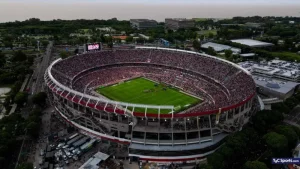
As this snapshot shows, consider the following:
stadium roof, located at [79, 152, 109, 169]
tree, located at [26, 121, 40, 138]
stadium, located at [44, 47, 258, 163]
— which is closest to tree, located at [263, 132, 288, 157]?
stadium, located at [44, 47, 258, 163]

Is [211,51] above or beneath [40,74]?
above

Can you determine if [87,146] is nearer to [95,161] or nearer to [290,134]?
[95,161]

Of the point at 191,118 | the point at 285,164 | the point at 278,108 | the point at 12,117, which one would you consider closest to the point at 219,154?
the point at 191,118

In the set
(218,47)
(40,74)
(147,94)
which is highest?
(218,47)

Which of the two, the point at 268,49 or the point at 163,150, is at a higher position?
the point at 268,49

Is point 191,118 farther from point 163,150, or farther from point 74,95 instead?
point 74,95

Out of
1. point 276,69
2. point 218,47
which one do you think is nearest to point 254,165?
point 276,69

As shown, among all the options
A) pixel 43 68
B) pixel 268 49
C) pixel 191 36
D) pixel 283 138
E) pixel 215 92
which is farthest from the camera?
pixel 191 36
